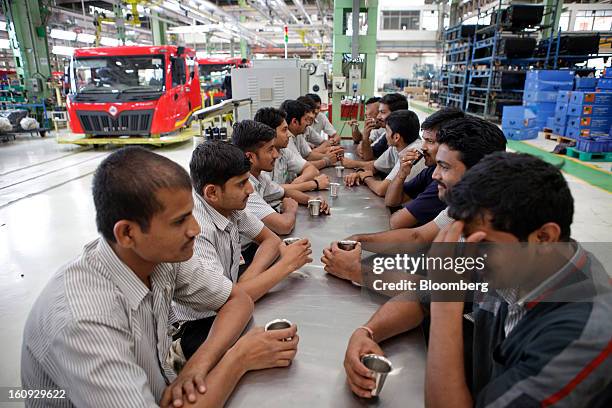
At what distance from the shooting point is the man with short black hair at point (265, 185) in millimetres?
2107

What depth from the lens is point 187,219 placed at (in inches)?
41.3

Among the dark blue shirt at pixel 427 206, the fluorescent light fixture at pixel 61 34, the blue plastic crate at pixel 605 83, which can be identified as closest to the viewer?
the dark blue shirt at pixel 427 206

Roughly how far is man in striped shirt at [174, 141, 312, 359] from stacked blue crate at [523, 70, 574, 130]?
8953 mm

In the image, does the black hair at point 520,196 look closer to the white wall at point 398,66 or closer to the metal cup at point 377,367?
the metal cup at point 377,367

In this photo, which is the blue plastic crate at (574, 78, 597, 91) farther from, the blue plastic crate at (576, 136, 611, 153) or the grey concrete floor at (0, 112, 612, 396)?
the grey concrete floor at (0, 112, 612, 396)

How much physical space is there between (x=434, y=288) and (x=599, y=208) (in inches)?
184

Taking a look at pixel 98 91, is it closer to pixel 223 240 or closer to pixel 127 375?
pixel 223 240

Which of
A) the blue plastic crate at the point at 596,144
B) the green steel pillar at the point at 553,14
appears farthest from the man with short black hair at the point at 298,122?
the green steel pillar at the point at 553,14

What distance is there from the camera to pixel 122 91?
8.12 metres

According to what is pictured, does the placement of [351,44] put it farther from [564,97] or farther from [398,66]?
[398,66]

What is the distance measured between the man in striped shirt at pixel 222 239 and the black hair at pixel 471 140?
0.76 metres

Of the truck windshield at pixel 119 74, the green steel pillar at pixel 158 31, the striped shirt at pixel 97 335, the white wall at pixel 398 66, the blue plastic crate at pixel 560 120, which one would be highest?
the green steel pillar at pixel 158 31

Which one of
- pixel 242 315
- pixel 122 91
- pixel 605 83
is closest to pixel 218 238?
pixel 242 315

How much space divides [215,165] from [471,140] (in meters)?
1.08
